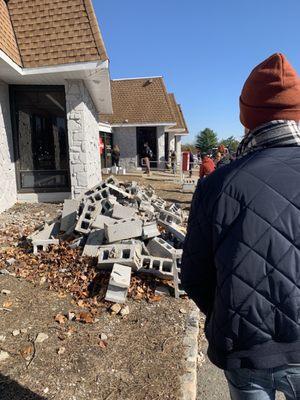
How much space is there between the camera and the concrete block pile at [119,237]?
490 centimetres

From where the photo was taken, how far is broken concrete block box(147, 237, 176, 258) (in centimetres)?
531

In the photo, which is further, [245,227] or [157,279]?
[157,279]

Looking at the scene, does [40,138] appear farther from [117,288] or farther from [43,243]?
[117,288]

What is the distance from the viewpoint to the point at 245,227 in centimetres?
140

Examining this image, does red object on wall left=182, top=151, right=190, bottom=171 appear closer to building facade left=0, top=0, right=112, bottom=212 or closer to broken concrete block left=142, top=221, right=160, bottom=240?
building facade left=0, top=0, right=112, bottom=212

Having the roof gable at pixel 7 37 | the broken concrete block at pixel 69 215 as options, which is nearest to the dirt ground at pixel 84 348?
the broken concrete block at pixel 69 215

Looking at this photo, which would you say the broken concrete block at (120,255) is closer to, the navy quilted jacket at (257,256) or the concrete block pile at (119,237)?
the concrete block pile at (119,237)

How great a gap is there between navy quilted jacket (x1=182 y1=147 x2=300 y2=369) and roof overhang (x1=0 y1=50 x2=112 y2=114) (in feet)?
25.8

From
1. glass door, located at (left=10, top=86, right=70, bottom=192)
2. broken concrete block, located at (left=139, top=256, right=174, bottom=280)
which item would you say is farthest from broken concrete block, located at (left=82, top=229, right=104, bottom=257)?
glass door, located at (left=10, top=86, right=70, bottom=192)

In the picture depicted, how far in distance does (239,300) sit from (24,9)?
1083 centimetres

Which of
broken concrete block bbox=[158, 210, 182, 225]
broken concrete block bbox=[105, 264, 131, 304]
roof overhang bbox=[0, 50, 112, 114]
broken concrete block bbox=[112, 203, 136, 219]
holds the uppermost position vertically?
roof overhang bbox=[0, 50, 112, 114]

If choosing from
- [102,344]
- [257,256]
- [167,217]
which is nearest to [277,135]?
[257,256]

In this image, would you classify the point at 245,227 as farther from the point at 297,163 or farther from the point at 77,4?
the point at 77,4

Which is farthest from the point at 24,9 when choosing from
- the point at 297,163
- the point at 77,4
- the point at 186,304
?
the point at 297,163
